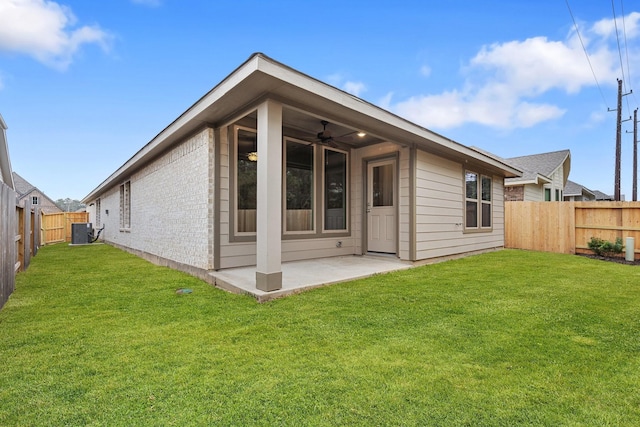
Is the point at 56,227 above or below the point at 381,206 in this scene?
below

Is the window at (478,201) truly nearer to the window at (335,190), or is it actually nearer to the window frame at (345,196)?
the window frame at (345,196)

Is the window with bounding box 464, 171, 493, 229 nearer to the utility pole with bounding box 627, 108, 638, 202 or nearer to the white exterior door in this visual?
the white exterior door

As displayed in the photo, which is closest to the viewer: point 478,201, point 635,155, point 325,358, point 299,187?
point 325,358

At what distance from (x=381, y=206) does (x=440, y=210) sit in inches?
49.7

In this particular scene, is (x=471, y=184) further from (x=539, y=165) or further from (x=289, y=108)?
(x=539, y=165)

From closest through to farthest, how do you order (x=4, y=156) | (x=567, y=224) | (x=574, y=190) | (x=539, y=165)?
(x=4, y=156) → (x=567, y=224) → (x=539, y=165) → (x=574, y=190)

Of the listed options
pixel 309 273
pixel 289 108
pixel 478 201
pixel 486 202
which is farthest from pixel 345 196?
pixel 486 202

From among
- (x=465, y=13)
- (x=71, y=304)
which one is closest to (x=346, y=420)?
(x=71, y=304)

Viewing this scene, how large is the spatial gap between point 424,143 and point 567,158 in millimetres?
14204

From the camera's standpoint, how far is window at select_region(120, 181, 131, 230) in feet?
30.8

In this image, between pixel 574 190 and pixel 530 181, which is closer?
pixel 530 181

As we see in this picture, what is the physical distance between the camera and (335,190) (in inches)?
260

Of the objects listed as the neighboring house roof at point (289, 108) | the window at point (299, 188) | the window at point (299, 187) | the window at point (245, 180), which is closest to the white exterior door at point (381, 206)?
the window at point (299, 188)

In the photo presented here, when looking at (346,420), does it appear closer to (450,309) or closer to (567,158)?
(450,309)
